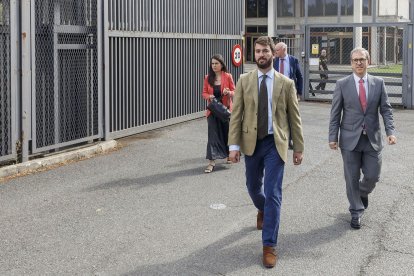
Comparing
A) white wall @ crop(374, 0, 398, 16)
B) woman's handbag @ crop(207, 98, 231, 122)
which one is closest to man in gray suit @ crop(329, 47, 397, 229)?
woman's handbag @ crop(207, 98, 231, 122)

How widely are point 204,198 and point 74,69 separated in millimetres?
3924

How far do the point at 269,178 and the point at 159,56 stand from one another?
26.5 ft

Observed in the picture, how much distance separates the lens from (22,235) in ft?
19.5

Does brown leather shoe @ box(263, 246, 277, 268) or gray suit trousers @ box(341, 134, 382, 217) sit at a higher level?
gray suit trousers @ box(341, 134, 382, 217)

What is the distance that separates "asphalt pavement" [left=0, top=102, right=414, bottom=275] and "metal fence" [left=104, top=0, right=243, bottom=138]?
6.71 ft

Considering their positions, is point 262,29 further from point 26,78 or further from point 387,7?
point 26,78

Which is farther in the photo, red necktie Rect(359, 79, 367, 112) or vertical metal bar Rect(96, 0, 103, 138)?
vertical metal bar Rect(96, 0, 103, 138)

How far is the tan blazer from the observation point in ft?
17.7

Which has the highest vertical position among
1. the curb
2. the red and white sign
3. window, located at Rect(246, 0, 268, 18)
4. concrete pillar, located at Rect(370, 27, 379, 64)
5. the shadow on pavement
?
window, located at Rect(246, 0, 268, 18)

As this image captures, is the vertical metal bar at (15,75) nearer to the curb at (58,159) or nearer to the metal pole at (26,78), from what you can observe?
the metal pole at (26,78)

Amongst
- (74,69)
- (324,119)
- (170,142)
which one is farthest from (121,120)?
(324,119)

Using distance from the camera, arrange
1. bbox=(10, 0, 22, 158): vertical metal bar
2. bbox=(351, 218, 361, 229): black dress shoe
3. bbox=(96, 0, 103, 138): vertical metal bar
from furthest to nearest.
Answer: bbox=(96, 0, 103, 138): vertical metal bar < bbox=(10, 0, 22, 158): vertical metal bar < bbox=(351, 218, 361, 229): black dress shoe

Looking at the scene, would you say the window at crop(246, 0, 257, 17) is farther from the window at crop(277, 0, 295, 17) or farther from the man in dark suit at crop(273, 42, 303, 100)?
the man in dark suit at crop(273, 42, 303, 100)

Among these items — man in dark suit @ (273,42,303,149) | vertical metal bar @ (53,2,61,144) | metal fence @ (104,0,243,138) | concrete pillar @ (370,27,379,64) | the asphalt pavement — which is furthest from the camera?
concrete pillar @ (370,27,379,64)
